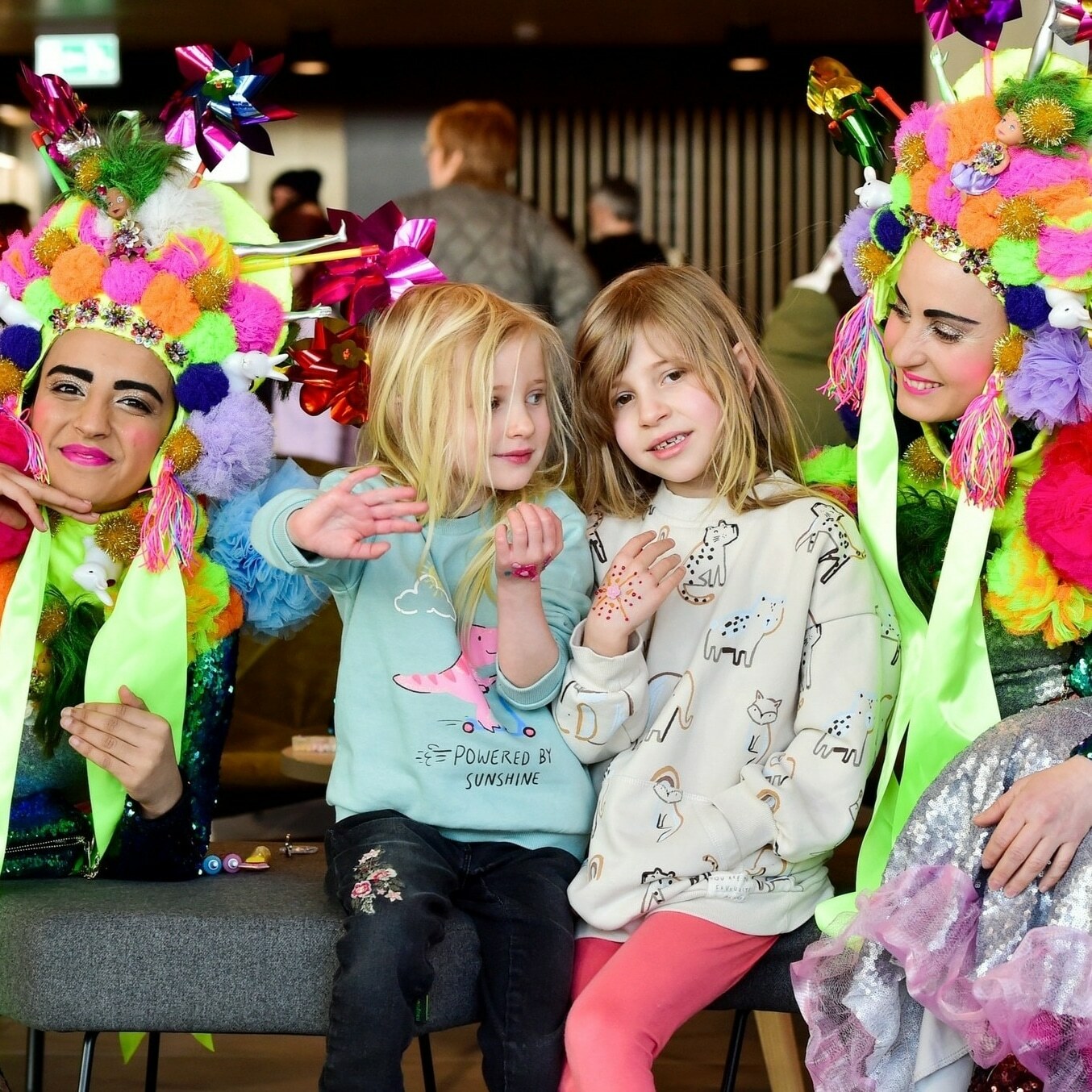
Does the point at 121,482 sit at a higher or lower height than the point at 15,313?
lower

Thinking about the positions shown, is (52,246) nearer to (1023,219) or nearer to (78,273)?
(78,273)

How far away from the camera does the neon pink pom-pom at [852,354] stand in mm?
2119

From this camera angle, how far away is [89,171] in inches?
83.1

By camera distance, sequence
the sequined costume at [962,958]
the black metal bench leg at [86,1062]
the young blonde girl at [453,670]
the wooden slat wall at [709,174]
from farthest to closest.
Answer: the wooden slat wall at [709,174] < the black metal bench leg at [86,1062] < the young blonde girl at [453,670] < the sequined costume at [962,958]

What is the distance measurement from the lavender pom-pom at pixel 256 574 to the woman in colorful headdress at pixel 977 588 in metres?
0.79

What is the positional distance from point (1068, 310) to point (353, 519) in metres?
0.88

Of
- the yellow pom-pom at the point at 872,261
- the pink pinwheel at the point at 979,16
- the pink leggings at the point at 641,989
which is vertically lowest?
the pink leggings at the point at 641,989

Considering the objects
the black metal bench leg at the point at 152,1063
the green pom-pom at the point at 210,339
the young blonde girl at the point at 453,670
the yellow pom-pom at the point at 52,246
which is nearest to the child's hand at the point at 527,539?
the young blonde girl at the point at 453,670

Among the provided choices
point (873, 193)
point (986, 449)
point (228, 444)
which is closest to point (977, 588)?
point (986, 449)

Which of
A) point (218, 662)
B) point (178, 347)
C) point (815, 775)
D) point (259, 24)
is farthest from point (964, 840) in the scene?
point (259, 24)

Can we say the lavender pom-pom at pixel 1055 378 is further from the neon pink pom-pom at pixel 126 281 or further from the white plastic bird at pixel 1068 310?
the neon pink pom-pom at pixel 126 281

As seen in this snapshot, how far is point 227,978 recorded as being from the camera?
1.83 metres

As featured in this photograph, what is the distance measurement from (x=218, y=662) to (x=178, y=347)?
17.6 inches

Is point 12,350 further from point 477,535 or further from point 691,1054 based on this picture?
point 691,1054
